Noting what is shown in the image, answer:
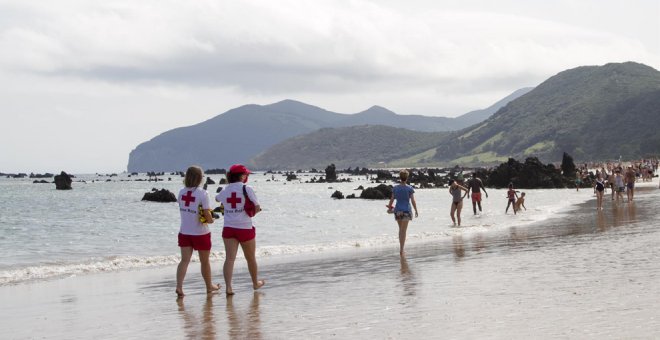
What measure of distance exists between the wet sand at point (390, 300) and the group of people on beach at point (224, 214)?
0.80 m

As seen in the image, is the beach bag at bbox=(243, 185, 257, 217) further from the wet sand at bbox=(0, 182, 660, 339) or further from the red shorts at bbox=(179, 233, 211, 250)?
the wet sand at bbox=(0, 182, 660, 339)

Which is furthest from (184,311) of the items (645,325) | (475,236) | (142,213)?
(142,213)

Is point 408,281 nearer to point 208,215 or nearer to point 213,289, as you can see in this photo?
point 213,289

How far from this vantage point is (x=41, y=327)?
10742 millimetres

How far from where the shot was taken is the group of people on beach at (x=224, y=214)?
1292 cm

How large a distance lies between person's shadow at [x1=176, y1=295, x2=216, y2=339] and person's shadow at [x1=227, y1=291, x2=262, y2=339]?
25 centimetres

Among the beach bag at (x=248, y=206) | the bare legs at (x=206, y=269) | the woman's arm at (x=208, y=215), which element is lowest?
the bare legs at (x=206, y=269)

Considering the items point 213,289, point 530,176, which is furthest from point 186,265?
point 530,176

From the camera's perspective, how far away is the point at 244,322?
10320mm

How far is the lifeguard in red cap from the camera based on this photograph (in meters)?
12.9

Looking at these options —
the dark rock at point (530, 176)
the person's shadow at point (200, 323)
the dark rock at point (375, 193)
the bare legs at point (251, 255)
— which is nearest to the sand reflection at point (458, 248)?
the bare legs at point (251, 255)

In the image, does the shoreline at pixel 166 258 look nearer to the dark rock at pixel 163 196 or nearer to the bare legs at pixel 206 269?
the bare legs at pixel 206 269

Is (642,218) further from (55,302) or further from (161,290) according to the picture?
(55,302)

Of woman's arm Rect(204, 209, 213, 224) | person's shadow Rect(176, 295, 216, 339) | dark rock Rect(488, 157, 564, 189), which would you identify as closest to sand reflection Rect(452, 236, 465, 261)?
woman's arm Rect(204, 209, 213, 224)
